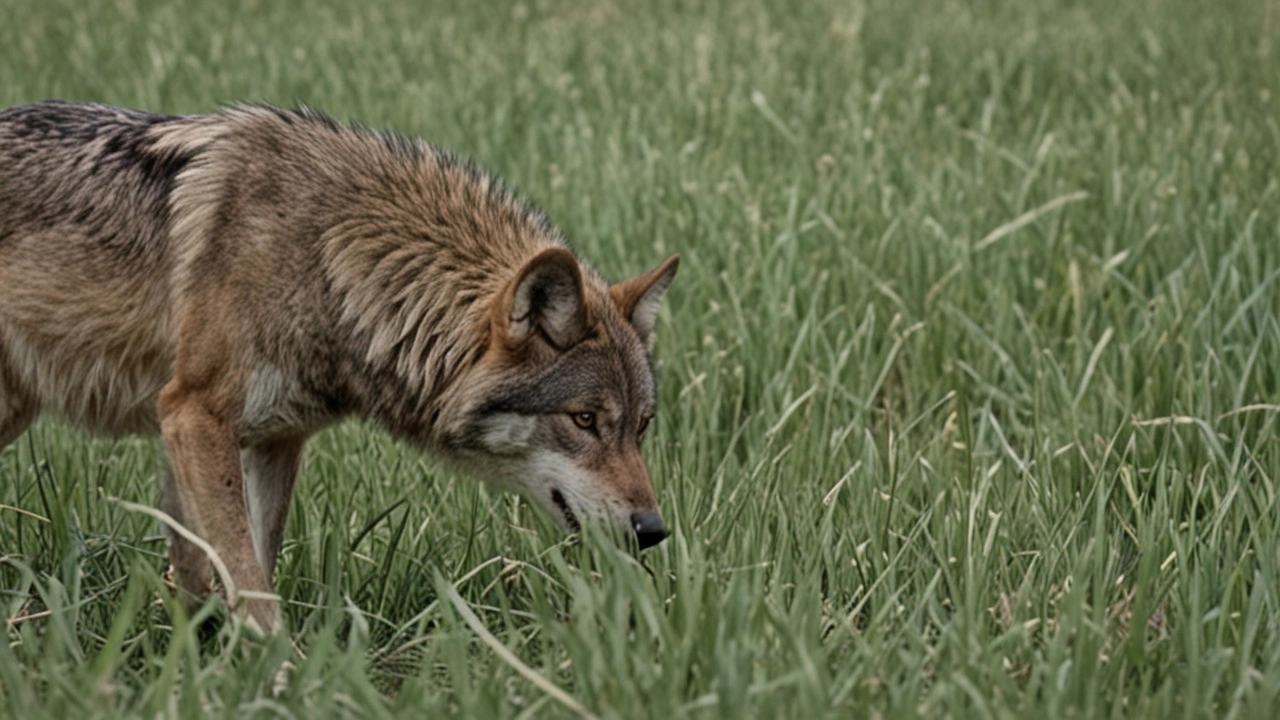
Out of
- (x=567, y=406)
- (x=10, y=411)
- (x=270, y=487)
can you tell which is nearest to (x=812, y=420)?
(x=567, y=406)

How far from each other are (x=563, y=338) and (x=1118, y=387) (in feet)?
7.68

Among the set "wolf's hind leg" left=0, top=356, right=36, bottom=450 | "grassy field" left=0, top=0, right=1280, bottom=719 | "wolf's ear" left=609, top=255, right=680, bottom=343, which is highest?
"wolf's ear" left=609, top=255, right=680, bottom=343

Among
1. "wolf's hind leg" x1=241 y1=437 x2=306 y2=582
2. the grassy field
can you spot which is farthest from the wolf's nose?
"wolf's hind leg" x1=241 y1=437 x2=306 y2=582

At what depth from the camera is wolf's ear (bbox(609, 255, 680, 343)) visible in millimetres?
4230

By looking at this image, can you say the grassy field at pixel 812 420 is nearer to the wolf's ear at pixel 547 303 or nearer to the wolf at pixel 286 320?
the wolf at pixel 286 320

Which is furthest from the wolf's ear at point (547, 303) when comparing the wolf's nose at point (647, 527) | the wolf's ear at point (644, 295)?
the wolf's nose at point (647, 527)

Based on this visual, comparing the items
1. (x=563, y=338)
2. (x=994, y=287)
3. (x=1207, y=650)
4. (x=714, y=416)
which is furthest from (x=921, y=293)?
(x=1207, y=650)

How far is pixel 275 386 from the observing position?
13.3 ft

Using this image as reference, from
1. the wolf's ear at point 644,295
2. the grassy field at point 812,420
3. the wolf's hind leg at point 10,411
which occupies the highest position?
the wolf's ear at point 644,295

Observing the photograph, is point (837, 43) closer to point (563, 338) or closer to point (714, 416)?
point (714, 416)

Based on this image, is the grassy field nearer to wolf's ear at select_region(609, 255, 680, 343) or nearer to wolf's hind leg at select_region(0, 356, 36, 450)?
wolf's hind leg at select_region(0, 356, 36, 450)

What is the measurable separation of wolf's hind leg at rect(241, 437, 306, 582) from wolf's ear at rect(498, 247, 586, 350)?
778 millimetres

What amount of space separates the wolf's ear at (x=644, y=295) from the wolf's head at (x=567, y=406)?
0.24 ft

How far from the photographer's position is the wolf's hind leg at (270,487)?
4352 mm
